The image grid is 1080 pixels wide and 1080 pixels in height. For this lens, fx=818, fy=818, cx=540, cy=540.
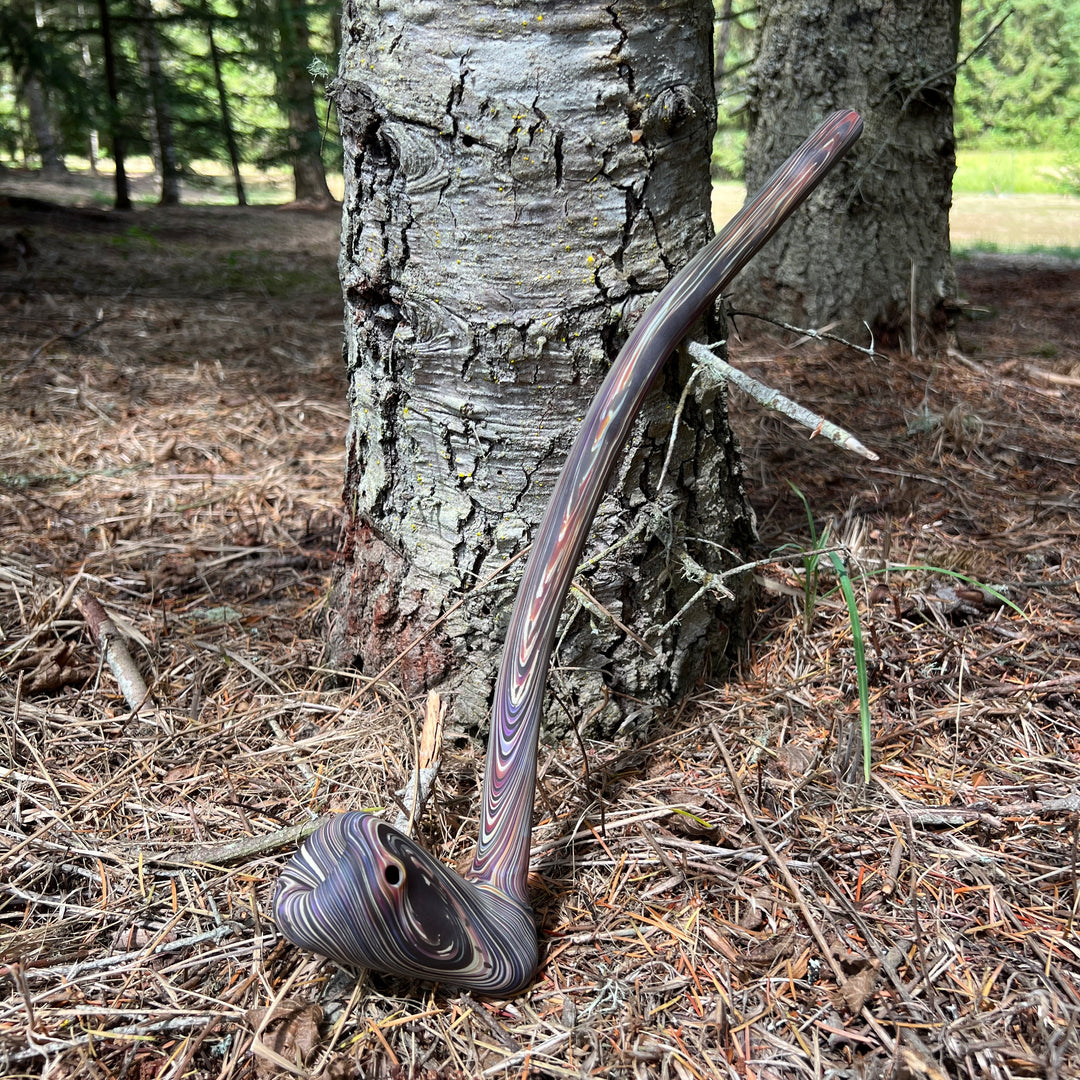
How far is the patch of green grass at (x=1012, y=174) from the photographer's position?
13.1m

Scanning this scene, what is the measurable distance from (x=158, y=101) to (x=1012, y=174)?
13632mm

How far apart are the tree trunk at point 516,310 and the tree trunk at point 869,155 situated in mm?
2269

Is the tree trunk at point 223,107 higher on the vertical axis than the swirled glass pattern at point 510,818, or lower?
higher

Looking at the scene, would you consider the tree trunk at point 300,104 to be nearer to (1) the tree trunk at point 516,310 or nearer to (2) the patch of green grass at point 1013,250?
(2) the patch of green grass at point 1013,250

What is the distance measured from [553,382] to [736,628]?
2.35 feet

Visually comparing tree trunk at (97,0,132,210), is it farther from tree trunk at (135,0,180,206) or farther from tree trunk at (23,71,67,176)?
tree trunk at (23,71,67,176)

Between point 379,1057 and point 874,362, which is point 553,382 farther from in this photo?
point 874,362

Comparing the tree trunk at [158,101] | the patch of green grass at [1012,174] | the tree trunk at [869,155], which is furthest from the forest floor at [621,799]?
the patch of green grass at [1012,174]

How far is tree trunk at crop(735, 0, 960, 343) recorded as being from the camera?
3.43 metres

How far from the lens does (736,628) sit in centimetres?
181

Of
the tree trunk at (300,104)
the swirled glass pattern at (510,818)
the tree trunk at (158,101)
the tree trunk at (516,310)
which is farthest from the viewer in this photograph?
the tree trunk at (158,101)

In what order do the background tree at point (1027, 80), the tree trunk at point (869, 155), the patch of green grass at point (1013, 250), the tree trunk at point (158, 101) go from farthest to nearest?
the background tree at point (1027, 80) < the tree trunk at point (158, 101) < the patch of green grass at point (1013, 250) < the tree trunk at point (869, 155)

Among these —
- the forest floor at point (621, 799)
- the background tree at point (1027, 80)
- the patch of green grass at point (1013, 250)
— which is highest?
the background tree at point (1027, 80)

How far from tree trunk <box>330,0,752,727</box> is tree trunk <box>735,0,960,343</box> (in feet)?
7.44
